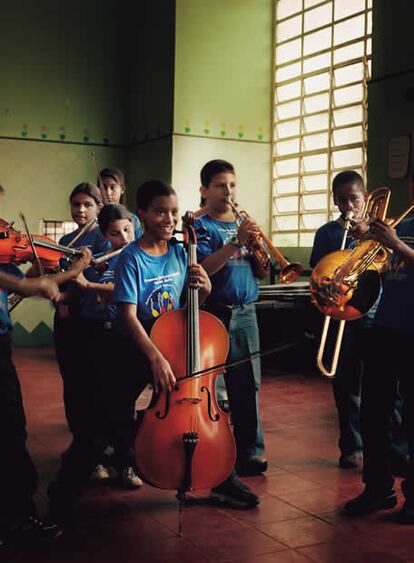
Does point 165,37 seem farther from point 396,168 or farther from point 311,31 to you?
point 396,168

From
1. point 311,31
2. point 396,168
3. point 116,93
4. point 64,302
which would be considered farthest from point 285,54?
point 64,302

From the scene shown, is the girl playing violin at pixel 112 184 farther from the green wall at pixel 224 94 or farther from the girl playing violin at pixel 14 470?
the green wall at pixel 224 94

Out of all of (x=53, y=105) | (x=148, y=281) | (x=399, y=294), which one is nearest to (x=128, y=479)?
(x=148, y=281)

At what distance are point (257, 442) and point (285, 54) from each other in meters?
5.26

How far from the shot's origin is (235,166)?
8211mm

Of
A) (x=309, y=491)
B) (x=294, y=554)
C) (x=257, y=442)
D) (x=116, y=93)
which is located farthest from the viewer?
(x=116, y=93)

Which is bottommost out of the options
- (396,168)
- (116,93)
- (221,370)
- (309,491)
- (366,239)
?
(309,491)

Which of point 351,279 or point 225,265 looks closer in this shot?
point 351,279

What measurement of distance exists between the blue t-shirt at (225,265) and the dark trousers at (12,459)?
1.17 m

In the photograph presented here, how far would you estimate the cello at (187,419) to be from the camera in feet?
9.53

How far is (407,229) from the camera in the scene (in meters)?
3.34

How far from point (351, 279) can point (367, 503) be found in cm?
95

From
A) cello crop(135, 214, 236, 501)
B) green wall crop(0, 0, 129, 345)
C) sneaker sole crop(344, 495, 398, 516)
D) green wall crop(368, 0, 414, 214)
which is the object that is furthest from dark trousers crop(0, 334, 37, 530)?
green wall crop(0, 0, 129, 345)

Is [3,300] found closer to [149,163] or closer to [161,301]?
[161,301]
